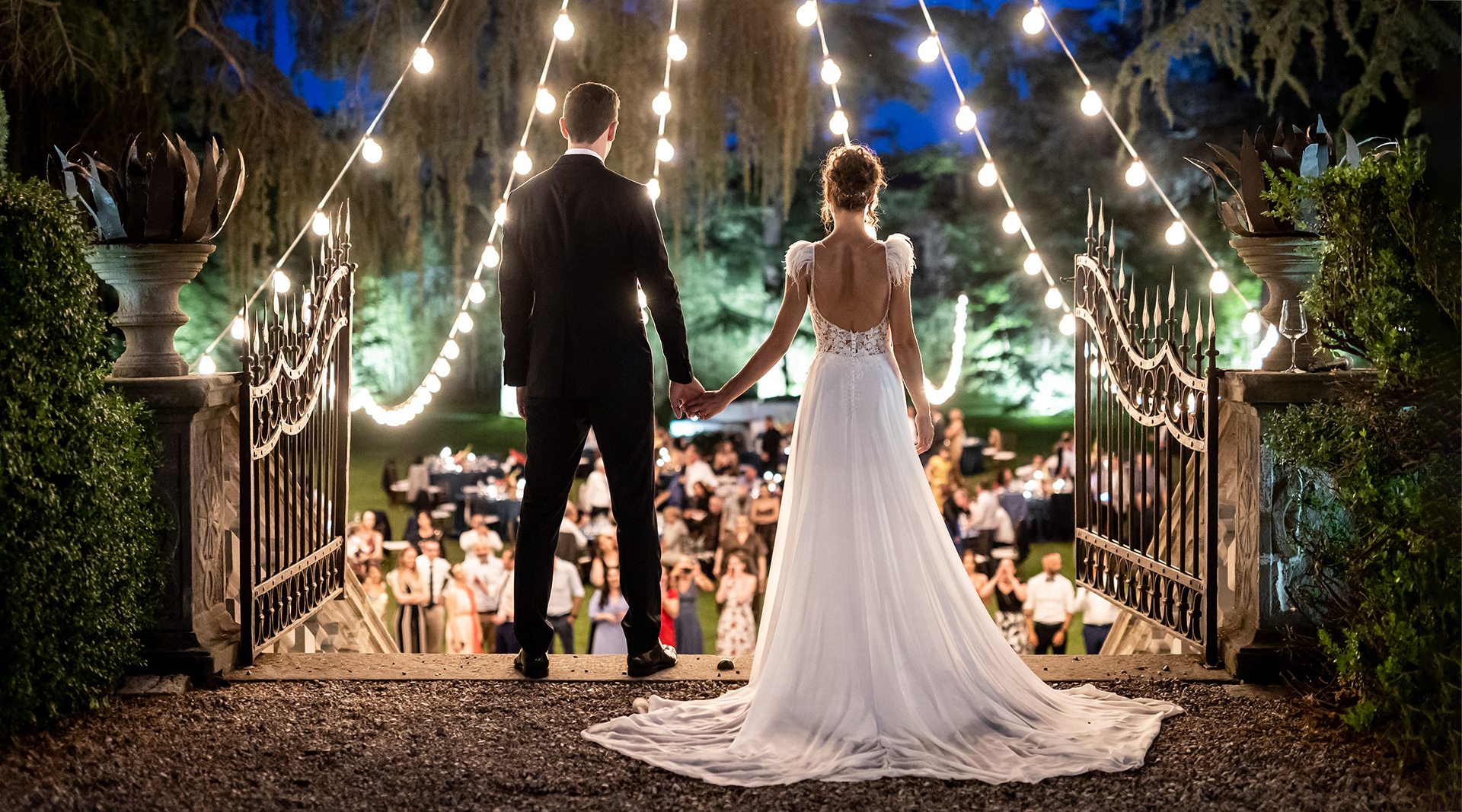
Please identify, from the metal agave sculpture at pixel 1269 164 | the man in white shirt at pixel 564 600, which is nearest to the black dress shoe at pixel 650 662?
the metal agave sculpture at pixel 1269 164

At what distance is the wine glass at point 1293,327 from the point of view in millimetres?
3541

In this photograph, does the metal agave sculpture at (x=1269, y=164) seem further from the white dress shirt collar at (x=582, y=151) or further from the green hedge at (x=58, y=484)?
the green hedge at (x=58, y=484)

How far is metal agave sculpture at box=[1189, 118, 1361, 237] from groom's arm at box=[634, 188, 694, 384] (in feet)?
5.21

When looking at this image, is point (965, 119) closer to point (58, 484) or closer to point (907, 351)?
point (907, 351)

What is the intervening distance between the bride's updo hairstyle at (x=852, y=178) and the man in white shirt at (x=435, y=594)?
5.48m

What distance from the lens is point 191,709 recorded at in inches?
124

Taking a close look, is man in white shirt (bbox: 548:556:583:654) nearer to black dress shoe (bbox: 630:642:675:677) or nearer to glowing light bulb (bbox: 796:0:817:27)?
glowing light bulb (bbox: 796:0:817:27)

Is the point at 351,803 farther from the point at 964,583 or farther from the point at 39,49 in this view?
the point at 39,49

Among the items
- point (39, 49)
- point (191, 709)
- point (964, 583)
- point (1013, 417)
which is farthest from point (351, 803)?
point (1013, 417)

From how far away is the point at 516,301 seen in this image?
11.0ft

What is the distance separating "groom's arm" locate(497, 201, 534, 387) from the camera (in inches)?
131

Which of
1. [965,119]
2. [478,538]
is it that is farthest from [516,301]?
[478,538]

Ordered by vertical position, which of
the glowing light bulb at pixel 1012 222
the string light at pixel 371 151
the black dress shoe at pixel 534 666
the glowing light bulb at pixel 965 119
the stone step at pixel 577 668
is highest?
the glowing light bulb at pixel 965 119

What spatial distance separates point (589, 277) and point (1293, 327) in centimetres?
207
